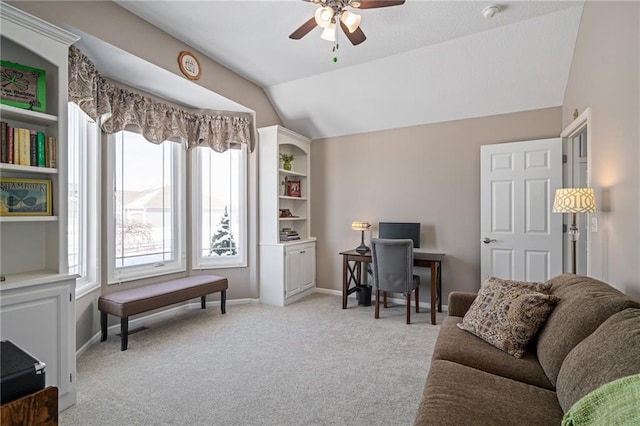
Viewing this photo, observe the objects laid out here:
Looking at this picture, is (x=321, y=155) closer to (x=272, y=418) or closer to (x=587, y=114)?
(x=587, y=114)

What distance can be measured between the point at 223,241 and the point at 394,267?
2.31 meters

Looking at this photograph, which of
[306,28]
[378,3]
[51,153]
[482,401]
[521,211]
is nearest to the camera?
[482,401]

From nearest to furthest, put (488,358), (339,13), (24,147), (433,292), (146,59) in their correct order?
(488,358) → (24,147) → (339,13) → (146,59) → (433,292)

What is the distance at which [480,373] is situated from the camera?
1527 mm

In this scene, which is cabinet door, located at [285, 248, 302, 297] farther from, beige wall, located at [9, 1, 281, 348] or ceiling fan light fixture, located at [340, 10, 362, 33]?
ceiling fan light fixture, located at [340, 10, 362, 33]

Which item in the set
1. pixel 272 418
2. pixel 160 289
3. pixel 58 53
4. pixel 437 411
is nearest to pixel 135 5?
pixel 58 53

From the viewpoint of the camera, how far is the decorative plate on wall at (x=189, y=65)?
321 cm

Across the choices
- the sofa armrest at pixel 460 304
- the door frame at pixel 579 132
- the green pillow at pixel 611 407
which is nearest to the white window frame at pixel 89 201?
the sofa armrest at pixel 460 304

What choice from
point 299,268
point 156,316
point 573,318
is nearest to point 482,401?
point 573,318

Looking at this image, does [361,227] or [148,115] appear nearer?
[148,115]

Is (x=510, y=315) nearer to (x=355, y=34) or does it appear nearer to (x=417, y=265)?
(x=417, y=265)

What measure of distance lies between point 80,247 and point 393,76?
378cm

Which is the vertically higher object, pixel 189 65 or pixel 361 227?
pixel 189 65

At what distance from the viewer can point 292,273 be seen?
437 cm
